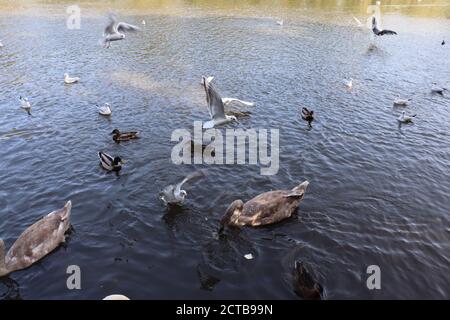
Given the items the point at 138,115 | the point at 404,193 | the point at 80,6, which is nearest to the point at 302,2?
the point at 80,6

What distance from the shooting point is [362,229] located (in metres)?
17.0

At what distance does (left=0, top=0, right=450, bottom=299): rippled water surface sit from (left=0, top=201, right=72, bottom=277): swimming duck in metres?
0.34

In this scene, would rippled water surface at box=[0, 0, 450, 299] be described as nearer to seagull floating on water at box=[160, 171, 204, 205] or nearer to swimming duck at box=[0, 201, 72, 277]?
swimming duck at box=[0, 201, 72, 277]

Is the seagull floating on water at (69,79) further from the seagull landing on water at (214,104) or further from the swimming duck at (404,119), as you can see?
the swimming duck at (404,119)

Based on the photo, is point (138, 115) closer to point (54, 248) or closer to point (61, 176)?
point (61, 176)

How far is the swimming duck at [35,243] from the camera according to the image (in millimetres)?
14367

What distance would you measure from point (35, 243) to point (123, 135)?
1097 cm

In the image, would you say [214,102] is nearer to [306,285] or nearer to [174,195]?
[174,195]

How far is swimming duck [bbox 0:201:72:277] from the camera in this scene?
47.1 feet

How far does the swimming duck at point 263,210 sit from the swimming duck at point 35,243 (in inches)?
258

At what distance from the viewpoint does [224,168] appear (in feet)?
71.7

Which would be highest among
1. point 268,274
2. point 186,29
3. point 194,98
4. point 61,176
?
point 186,29

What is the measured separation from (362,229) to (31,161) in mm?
17999

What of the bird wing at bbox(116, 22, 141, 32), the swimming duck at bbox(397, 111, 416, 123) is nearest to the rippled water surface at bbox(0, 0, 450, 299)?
the swimming duck at bbox(397, 111, 416, 123)
